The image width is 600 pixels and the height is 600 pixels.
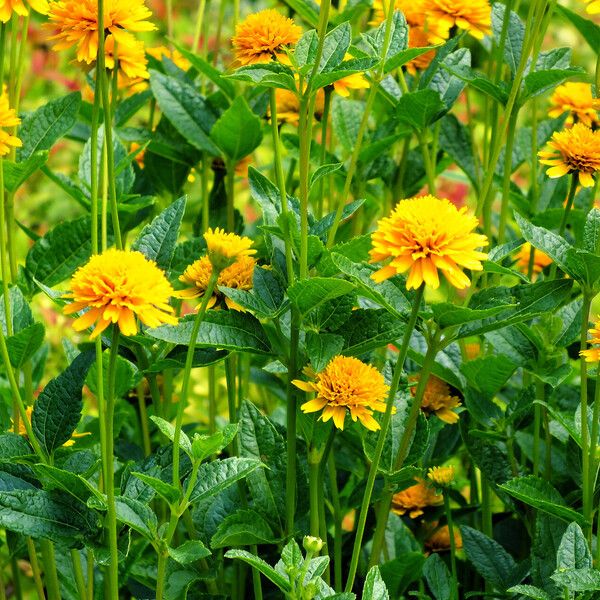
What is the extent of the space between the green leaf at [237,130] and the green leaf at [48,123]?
15 cm

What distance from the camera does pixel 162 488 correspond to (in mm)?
764

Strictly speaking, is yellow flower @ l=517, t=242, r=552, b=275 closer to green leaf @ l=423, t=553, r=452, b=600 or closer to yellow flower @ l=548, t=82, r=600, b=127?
yellow flower @ l=548, t=82, r=600, b=127

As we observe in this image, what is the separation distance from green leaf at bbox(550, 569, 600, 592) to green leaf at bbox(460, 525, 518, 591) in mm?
190

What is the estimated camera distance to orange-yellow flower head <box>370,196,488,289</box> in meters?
0.71

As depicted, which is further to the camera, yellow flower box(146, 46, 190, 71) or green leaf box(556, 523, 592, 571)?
yellow flower box(146, 46, 190, 71)

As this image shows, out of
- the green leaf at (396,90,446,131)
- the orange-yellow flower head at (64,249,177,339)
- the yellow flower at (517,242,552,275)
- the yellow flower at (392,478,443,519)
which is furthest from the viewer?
the yellow flower at (517,242,552,275)

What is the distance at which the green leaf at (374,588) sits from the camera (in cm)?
77

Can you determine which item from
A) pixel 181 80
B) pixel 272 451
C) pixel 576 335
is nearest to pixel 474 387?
pixel 576 335

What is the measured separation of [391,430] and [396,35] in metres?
0.38

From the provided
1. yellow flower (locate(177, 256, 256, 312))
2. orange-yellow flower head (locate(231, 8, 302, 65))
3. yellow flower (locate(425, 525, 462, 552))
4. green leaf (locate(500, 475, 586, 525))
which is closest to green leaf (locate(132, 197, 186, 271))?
yellow flower (locate(177, 256, 256, 312))

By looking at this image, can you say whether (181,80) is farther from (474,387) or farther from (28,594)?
(28,594)

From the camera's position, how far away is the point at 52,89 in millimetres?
3137

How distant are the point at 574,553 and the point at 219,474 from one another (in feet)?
0.99

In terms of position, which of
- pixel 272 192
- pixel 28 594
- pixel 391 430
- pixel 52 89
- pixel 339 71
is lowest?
pixel 28 594
